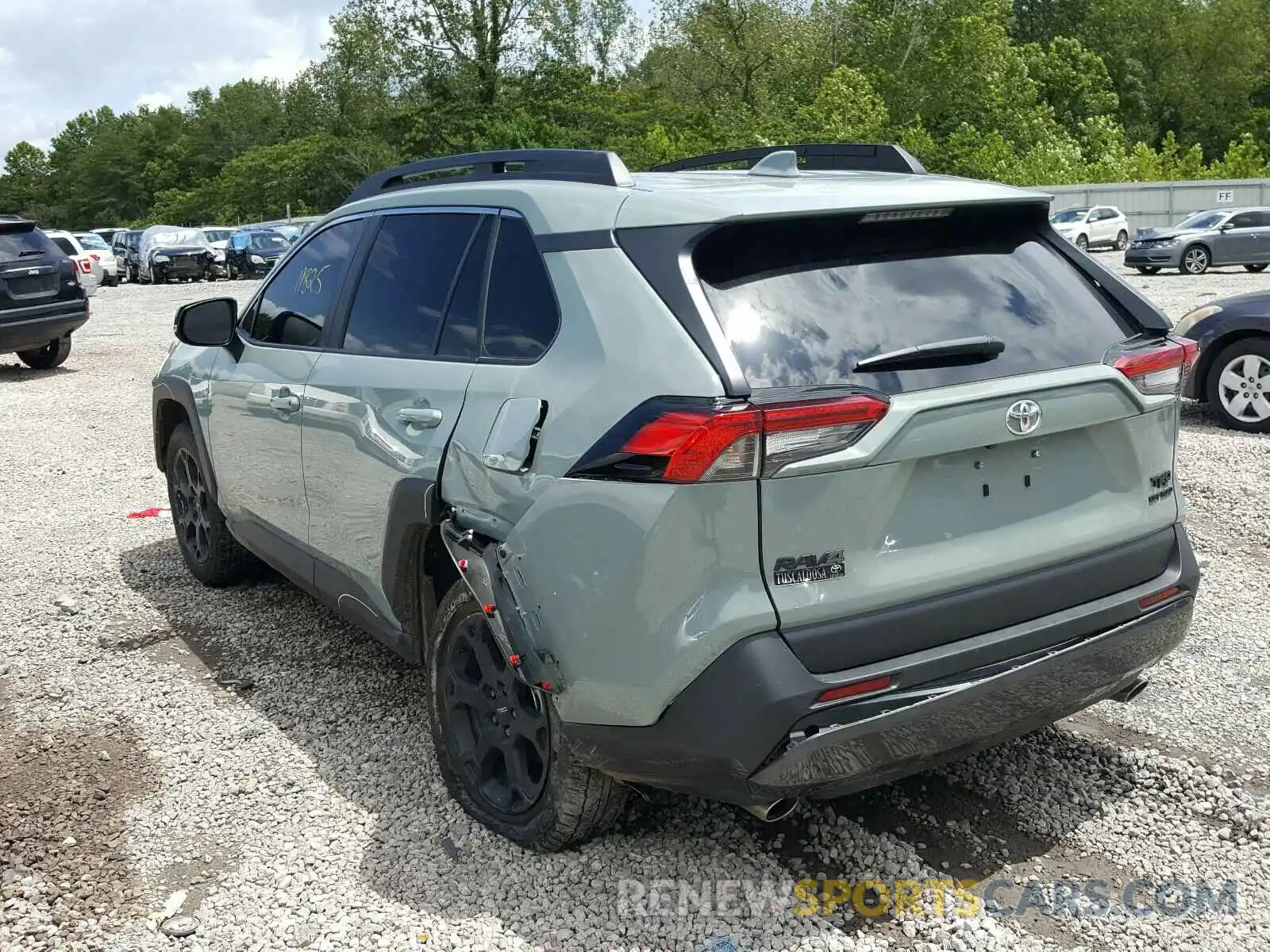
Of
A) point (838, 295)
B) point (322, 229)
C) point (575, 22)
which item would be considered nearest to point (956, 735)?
point (838, 295)

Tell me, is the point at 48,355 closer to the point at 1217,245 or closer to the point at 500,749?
the point at 500,749

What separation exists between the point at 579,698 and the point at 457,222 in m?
1.57

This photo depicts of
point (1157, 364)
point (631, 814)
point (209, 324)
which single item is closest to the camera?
point (1157, 364)

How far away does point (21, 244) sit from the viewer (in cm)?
1398

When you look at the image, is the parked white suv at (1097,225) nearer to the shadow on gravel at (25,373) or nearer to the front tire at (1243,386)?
the front tire at (1243,386)

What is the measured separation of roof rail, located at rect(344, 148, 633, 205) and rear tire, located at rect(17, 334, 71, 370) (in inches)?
510

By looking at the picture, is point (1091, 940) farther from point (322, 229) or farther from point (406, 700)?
point (322, 229)

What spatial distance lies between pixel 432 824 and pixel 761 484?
1.60 m

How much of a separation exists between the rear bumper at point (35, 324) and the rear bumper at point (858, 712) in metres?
13.2

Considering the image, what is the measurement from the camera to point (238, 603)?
221 inches

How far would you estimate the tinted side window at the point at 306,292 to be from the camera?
168 inches

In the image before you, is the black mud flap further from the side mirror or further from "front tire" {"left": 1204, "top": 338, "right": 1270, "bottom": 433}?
"front tire" {"left": 1204, "top": 338, "right": 1270, "bottom": 433}

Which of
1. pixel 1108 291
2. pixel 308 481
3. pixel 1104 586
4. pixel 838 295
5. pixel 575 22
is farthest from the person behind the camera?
pixel 575 22

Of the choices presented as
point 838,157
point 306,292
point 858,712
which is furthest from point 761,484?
A: point 306,292
